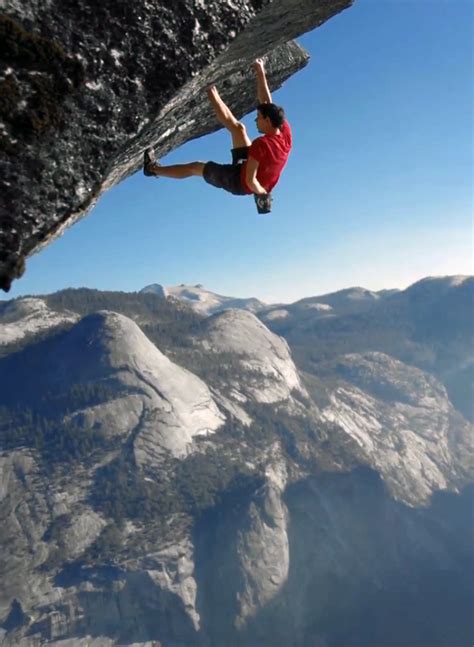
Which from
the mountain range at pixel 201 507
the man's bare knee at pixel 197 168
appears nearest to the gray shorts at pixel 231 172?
the man's bare knee at pixel 197 168

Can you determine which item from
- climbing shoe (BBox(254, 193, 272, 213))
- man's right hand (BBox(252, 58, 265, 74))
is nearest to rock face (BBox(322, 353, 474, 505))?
climbing shoe (BBox(254, 193, 272, 213))

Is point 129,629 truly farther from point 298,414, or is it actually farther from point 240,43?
point 240,43

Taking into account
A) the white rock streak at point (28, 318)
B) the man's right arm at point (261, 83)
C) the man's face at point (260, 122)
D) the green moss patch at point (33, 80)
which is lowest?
the green moss patch at point (33, 80)

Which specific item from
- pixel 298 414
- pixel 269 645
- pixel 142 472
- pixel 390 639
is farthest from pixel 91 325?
pixel 390 639

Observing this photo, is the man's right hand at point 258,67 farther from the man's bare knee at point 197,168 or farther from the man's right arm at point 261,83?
the man's bare knee at point 197,168

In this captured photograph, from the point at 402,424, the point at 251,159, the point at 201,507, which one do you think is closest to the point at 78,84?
the point at 251,159

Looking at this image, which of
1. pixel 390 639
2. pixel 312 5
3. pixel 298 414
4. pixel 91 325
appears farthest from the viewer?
pixel 298 414

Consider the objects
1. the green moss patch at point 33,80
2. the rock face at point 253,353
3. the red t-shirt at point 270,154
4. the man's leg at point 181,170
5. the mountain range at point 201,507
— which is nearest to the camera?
the green moss patch at point 33,80
